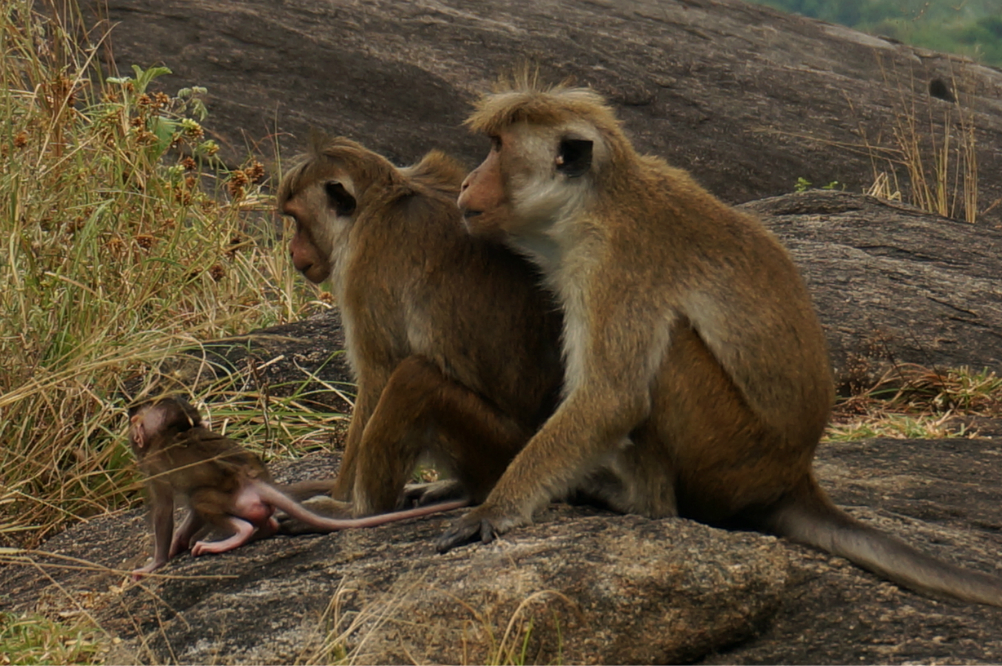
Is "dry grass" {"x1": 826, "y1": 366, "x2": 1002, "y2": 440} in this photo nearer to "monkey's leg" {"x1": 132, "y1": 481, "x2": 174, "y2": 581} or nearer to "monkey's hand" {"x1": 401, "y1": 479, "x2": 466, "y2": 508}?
"monkey's hand" {"x1": 401, "y1": 479, "x2": 466, "y2": 508}

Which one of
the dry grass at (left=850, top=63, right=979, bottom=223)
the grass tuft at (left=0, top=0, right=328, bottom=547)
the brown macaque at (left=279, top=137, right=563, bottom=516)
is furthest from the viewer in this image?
the dry grass at (left=850, top=63, right=979, bottom=223)

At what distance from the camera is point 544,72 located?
39.2 ft

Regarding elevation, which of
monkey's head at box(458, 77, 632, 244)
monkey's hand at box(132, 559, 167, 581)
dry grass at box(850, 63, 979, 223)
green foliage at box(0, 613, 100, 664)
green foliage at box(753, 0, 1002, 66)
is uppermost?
green foliage at box(753, 0, 1002, 66)

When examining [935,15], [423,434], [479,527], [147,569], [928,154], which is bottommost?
[147,569]

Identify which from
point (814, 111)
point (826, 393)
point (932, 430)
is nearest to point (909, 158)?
point (814, 111)

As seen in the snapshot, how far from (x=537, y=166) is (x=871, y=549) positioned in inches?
63.6

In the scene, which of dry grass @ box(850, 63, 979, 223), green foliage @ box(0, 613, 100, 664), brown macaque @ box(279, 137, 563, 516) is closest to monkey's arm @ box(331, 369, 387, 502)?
brown macaque @ box(279, 137, 563, 516)

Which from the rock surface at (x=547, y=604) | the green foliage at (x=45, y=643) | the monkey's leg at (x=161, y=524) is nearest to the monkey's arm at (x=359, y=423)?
the rock surface at (x=547, y=604)

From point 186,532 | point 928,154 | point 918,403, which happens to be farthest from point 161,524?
point 928,154

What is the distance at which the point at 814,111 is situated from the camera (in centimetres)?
1266

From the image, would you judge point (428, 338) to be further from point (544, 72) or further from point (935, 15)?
point (935, 15)

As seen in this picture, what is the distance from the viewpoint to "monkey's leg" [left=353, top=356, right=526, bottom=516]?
13.3 feet

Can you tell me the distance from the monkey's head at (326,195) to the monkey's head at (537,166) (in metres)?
0.53

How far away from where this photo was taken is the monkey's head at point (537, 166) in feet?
13.1
